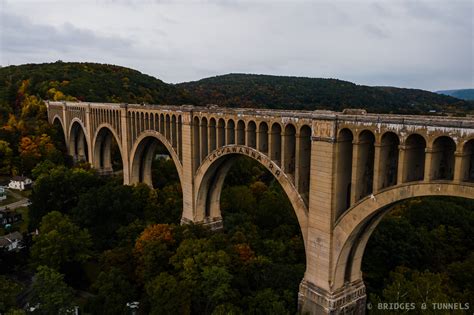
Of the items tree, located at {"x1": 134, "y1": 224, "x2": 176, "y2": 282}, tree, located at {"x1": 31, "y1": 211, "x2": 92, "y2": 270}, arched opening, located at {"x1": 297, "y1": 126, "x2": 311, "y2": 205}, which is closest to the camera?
arched opening, located at {"x1": 297, "y1": 126, "x2": 311, "y2": 205}

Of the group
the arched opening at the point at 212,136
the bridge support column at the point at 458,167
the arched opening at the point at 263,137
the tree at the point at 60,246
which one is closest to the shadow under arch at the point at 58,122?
the tree at the point at 60,246

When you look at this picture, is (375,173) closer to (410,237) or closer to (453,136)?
(453,136)

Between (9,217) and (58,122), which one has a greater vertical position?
(58,122)

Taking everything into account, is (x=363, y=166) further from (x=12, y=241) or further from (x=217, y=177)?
(x=12, y=241)

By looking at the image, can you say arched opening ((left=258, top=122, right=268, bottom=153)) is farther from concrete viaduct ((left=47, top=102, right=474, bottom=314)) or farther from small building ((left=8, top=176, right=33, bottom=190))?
small building ((left=8, top=176, right=33, bottom=190))

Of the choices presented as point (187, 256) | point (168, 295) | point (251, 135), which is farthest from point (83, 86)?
point (168, 295)

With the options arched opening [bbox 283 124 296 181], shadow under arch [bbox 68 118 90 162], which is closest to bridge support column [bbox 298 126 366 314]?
arched opening [bbox 283 124 296 181]

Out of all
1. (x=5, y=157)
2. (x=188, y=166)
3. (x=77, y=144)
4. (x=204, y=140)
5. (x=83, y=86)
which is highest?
(x=83, y=86)
